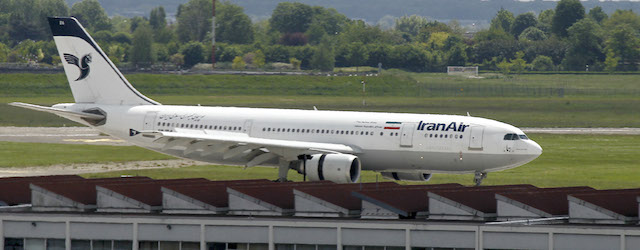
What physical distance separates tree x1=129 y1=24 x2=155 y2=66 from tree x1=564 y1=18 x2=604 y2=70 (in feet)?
223

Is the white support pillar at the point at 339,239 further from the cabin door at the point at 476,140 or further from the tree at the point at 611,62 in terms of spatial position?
the tree at the point at 611,62

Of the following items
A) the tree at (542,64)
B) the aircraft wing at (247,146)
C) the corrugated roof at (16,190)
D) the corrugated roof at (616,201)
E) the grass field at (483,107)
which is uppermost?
the corrugated roof at (616,201)

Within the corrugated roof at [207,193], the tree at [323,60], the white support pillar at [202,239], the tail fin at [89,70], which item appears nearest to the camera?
the white support pillar at [202,239]

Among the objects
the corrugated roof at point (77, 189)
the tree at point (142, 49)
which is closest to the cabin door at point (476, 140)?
the corrugated roof at point (77, 189)

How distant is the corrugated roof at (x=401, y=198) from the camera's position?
3503 centimetres

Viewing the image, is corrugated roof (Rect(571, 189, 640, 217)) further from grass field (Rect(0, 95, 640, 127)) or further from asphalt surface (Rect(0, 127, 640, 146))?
grass field (Rect(0, 95, 640, 127))

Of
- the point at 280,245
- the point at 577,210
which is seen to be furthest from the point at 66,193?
the point at 577,210

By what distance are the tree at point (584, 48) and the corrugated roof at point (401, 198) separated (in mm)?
125276

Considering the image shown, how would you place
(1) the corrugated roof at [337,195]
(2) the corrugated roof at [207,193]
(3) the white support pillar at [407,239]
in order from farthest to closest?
(2) the corrugated roof at [207,193]
(1) the corrugated roof at [337,195]
(3) the white support pillar at [407,239]

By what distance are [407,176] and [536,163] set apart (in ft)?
53.3

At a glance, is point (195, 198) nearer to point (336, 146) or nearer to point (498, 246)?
point (498, 246)

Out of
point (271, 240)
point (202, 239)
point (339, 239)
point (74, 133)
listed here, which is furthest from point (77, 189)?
point (74, 133)

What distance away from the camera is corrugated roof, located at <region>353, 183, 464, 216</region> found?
35.0 metres

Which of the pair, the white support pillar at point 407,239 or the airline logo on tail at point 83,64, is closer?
the white support pillar at point 407,239
